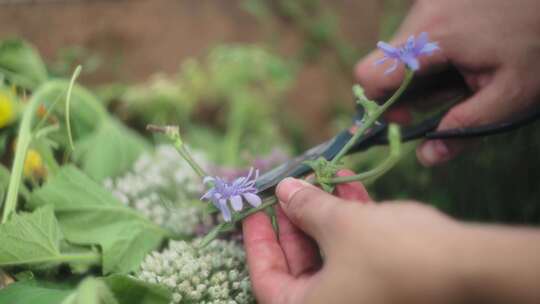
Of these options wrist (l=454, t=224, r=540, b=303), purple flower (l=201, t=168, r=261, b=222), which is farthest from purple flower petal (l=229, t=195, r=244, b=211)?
wrist (l=454, t=224, r=540, b=303)

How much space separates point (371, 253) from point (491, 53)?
0.42 meters

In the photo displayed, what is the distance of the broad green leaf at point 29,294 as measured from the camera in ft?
1.78

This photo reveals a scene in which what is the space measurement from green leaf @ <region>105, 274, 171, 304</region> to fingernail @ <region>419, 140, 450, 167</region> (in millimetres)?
414

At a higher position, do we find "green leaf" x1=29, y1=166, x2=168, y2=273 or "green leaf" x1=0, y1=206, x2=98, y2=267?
"green leaf" x1=29, y1=166, x2=168, y2=273

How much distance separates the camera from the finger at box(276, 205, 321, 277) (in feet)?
1.79

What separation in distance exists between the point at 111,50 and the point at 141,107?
265 mm

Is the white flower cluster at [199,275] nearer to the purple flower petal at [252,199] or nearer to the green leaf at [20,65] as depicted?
the purple flower petal at [252,199]

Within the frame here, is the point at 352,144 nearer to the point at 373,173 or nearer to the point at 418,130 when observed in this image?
the point at 373,173

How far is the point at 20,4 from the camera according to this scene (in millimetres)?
1224

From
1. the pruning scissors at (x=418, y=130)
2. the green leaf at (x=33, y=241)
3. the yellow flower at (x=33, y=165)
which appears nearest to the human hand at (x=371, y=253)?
the pruning scissors at (x=418, y=130)

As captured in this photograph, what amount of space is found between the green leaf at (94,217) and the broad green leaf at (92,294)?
0.42 ft

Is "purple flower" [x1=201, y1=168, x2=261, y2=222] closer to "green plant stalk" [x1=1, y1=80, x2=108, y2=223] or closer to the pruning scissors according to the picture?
the pruning scissors

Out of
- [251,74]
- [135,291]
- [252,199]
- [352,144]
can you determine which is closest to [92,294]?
[135,291]

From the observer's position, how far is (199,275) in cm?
59
